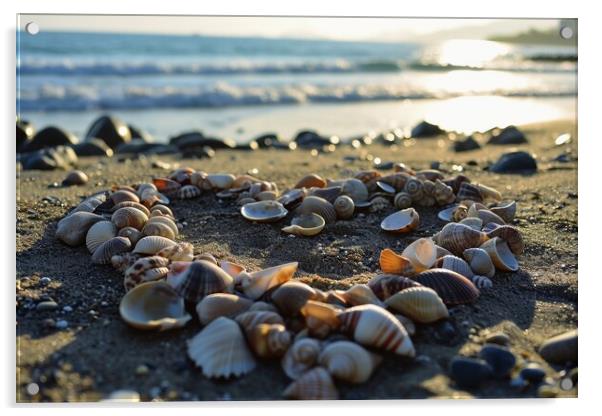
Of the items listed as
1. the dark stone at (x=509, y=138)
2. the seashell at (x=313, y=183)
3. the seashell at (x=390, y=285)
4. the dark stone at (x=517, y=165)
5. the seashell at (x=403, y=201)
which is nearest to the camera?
the seashell at (x=390, y=285)

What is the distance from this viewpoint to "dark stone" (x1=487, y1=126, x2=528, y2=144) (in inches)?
249

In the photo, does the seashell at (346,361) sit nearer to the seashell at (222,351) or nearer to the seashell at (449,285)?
the seashell at (222,351)

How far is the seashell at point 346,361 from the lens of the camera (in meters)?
1.92

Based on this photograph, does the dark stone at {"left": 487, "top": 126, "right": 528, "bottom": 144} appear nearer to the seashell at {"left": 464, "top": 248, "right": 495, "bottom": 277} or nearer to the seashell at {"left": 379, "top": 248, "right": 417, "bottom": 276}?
the seashell at {"left": 464, "top": 248, "right": 495, "bottom": 277}

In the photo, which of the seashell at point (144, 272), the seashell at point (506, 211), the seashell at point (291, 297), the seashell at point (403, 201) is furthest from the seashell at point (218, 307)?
the seashell at point (506, 211)

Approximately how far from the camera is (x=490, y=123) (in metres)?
7.64

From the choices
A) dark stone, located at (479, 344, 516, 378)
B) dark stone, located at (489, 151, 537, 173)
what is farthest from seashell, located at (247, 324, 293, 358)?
dark stone, located at (489, 151, 537, 173)

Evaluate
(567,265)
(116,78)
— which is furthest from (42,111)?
(567,265)

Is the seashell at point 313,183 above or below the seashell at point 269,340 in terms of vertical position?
above

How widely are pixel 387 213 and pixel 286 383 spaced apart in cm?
156

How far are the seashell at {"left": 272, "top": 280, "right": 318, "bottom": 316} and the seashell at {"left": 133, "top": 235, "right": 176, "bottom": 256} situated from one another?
2.07 feet

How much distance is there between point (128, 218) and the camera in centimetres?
289

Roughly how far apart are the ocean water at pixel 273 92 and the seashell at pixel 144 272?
15.6 ft

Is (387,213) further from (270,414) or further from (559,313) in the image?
(270,414)
